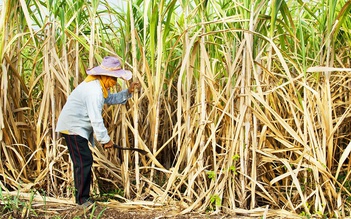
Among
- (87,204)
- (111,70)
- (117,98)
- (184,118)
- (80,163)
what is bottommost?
(87,204)

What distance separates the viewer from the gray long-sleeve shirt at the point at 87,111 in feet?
12.1

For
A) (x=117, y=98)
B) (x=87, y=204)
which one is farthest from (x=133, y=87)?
(x=87, y=204)

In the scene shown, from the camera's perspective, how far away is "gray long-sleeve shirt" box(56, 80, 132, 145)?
3.70 metres

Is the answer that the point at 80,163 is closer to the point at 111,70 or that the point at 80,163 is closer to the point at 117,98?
the point at 117,98

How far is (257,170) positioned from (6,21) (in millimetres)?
2229

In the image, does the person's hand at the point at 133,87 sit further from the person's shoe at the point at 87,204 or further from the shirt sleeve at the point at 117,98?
the person's shoe at the point at 87,204

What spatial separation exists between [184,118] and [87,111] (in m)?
0.71

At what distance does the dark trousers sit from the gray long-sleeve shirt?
58 mm

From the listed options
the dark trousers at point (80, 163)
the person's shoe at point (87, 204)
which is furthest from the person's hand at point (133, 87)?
the person's shoe at point (87, 204)

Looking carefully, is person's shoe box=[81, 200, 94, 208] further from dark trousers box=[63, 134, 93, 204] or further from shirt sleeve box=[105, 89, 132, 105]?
shirt sleeve box=[105, 89, 132, 105]

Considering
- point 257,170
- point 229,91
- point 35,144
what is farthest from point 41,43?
point 257,170

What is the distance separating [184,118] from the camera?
377cm

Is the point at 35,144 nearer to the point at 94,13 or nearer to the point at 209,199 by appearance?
the point at 94,13

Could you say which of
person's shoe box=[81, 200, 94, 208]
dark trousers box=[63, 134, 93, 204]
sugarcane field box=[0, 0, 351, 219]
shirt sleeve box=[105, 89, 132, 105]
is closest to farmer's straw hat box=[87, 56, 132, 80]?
sugarcane field box=[0, 0, 351, 219]
